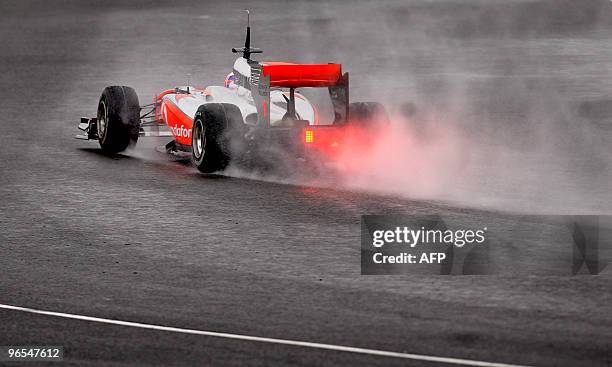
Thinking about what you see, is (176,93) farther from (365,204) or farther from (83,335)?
(83,335)

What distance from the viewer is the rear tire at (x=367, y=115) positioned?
55.9 ft

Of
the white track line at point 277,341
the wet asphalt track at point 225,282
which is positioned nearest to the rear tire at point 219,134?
the wet asphalt track at point 225,282

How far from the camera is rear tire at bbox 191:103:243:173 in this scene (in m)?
16.1

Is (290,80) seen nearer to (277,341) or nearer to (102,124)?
(102,124)

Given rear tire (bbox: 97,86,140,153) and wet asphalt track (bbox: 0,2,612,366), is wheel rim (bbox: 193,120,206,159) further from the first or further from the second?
rear tire (bbox: 97,86,140,153)

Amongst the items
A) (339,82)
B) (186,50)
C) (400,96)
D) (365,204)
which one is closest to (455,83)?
(400,96)

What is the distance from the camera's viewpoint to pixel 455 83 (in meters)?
25.7

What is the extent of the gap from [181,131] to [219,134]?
4.66 ft

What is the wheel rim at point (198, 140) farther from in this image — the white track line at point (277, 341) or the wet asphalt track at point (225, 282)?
the white track line at point (277, 341)
